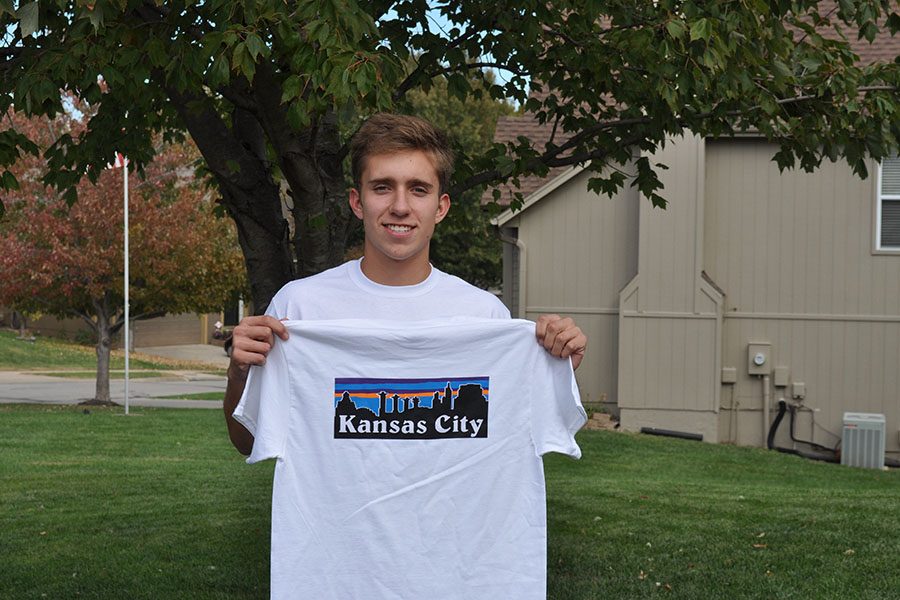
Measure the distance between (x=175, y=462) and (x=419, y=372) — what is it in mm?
9232

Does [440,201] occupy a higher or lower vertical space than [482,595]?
A: higher

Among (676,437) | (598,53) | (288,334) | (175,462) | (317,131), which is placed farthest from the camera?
(676,437)

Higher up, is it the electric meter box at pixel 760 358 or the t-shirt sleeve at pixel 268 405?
the t-shirt sleeve at pixel 268 405

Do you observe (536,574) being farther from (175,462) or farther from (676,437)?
(676,437)

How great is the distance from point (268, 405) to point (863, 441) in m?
12.0

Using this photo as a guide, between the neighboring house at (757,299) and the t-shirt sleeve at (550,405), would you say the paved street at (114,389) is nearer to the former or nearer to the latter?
the neighboring house at (757,299)

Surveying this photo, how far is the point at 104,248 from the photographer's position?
20.4m

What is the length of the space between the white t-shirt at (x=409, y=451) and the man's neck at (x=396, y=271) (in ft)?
0.40

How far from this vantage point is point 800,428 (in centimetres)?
1457

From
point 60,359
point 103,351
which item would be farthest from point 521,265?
point 60,359

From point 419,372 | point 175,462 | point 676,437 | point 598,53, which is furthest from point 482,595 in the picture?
point 676,437

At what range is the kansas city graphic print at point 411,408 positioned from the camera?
123 inches

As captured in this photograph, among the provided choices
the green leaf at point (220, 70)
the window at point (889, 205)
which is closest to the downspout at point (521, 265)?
the window at point (889, 205)

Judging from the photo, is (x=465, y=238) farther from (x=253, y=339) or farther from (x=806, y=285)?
(x=253, y=339)
